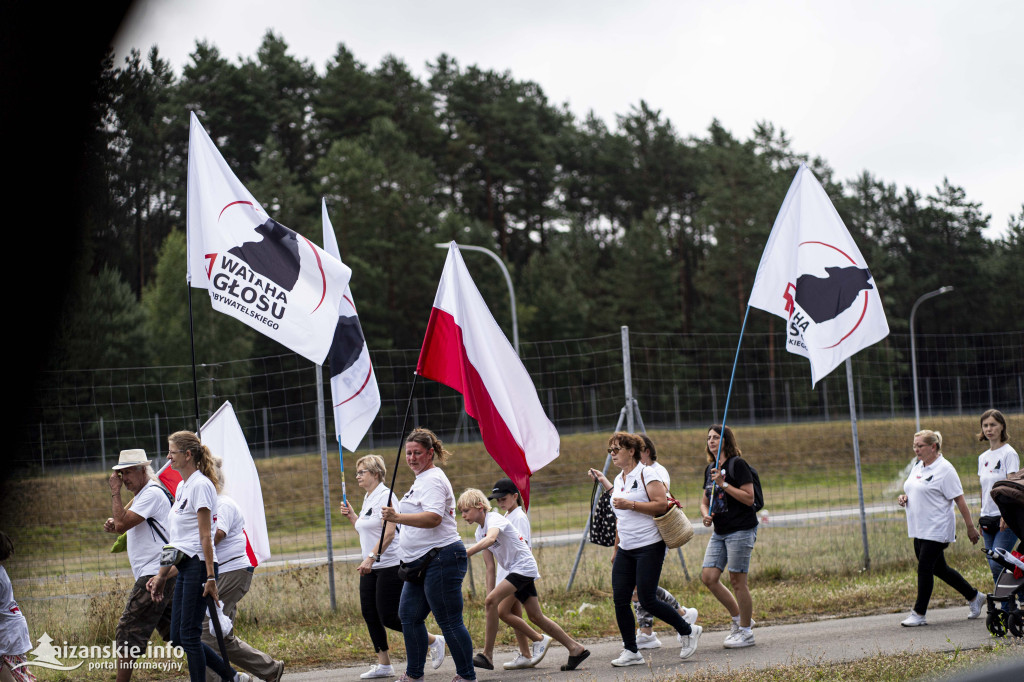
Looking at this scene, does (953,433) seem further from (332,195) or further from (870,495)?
(332,195)

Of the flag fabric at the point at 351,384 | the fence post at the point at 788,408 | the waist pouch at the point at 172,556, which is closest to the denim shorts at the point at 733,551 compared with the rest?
the flag fabric at the point at 351,384

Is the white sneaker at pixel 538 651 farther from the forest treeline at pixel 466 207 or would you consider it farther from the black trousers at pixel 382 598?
the forest treeline at pixel 466 207

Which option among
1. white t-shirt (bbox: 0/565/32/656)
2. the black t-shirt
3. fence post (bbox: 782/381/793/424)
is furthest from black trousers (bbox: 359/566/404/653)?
fence post (bbox: 782/381/793/424)

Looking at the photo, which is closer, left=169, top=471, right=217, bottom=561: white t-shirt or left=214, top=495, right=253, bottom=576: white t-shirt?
left=169, top=471, right=217, bottom=561: white t-shirt

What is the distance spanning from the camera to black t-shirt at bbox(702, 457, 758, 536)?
851 centimetres

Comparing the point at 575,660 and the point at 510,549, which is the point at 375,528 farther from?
the point at 575,660

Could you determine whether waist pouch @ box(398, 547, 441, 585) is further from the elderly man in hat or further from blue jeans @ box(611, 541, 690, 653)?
the elderly man in hat

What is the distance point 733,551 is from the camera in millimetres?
8484

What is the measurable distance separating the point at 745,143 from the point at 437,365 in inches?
2149

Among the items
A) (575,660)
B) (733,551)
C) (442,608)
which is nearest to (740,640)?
(733,551)

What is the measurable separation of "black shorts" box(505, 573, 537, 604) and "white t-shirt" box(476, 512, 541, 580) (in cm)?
4

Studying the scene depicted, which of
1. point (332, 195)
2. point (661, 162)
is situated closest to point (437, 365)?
point (332, 195)

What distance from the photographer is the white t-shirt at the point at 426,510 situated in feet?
23.2

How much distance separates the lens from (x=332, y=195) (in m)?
48.4
